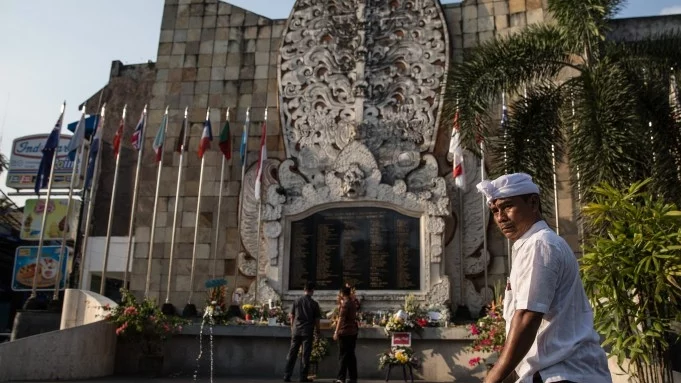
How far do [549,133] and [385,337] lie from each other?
4322mm

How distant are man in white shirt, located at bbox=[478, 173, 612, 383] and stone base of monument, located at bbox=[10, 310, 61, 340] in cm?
1119

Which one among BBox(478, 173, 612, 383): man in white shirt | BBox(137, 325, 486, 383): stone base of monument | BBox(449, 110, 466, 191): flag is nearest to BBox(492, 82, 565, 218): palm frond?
BBox(449, 110, 466, 191): flag

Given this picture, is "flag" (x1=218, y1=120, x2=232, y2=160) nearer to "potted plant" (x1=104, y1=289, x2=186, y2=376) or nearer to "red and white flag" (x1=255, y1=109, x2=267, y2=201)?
"red and white flag" (x1=255, y1=109, x2=267, y2=201)

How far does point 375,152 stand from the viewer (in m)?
13.0

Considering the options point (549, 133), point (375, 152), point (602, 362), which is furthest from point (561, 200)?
point (602, 362)

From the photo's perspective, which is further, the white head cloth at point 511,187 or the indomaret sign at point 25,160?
the indomaret sign at point 25,160

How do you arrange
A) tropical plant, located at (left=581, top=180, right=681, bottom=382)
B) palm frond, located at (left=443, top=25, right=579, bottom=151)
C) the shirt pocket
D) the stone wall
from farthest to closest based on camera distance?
1. the stone wall
2. palm frond, located at (left=443, top=25, right=579, bottom=151)
3. tropical plant, located at (left=581, top=180, right=681, bottom=382)
4. the shirt pocket

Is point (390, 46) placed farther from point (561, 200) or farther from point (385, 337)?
point (385, 337)

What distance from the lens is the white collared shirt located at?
2309 millimetres

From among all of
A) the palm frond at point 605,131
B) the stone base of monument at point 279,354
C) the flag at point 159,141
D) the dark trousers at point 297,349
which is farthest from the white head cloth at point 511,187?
the flag at point 159,141

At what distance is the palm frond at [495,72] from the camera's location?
1009cm

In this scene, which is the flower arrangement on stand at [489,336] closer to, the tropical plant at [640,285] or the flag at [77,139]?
the tropical plant at [640,285]

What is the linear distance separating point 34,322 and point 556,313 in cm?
1146

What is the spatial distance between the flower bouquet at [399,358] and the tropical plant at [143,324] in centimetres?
365
